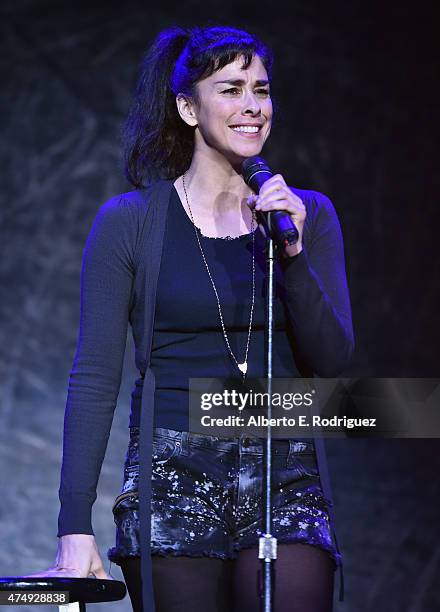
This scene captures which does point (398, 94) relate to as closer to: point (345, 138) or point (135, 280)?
point (345, 138)

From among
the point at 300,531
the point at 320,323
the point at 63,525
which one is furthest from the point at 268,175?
the point at 63,525

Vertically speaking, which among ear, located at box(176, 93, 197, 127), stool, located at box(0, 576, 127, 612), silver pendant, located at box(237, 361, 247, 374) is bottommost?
stool, located at box(0, 576, 127, 612)

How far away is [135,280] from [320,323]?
1.19 ft

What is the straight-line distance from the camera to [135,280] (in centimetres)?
186

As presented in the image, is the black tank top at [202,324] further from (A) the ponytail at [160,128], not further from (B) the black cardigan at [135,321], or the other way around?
(A) the ponytail at [160,128]

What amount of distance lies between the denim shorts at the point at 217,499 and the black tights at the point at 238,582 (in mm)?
18

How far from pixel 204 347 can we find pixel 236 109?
17.9 inches

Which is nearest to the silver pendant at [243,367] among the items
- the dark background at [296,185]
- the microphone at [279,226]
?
the microphone at [279,226]

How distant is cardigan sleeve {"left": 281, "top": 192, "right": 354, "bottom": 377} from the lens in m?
1.69

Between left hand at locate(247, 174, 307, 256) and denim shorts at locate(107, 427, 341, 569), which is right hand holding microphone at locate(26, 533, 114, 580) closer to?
denim shorts at locate(107, 427, 341, 569)

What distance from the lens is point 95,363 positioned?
70.5 inches

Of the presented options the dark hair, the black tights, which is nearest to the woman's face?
the dark hair

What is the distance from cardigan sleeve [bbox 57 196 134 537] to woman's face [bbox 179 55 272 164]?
0.73 feet

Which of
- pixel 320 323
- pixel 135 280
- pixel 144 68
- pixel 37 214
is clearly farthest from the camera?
pixel 37 214
